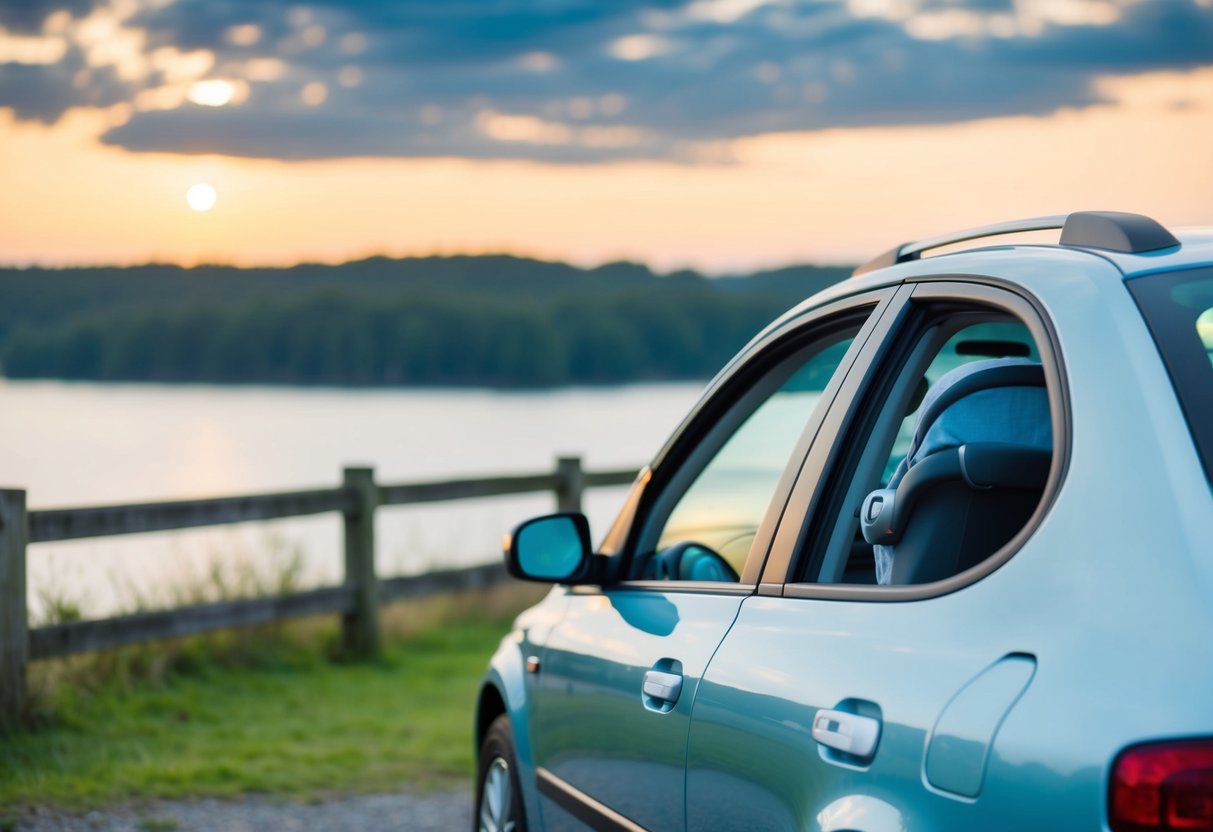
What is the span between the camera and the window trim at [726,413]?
267 cm

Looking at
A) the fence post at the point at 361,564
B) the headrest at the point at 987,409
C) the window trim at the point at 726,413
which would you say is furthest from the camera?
the fence post at the point at 361,564

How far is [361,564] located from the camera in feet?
30.6

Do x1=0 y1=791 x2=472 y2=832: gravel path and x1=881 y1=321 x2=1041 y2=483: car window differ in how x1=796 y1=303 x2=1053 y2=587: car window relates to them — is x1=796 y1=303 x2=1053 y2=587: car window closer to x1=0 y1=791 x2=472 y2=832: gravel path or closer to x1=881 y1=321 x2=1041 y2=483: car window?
x1=881 y1=321 x2=1041 y2=483: car window

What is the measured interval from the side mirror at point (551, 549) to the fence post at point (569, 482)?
23.3 ft

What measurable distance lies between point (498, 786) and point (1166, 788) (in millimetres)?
2916

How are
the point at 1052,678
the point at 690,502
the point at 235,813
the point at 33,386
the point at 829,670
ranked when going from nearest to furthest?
the point at 1052,678 → the point at 829,670 → the point at 690,502 → the point at 235,813 → the point at 33,386

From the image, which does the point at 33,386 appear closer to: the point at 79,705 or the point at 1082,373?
the point at 79,705

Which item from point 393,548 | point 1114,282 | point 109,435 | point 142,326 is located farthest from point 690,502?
point 109,435

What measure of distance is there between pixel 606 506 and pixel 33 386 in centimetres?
866

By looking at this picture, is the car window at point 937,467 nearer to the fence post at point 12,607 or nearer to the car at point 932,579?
the car at point 932,579

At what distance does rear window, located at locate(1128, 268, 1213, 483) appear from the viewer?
1.84 m

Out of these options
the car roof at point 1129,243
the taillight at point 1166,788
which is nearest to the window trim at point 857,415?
the car roof at point 1129,243

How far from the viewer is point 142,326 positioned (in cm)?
2247

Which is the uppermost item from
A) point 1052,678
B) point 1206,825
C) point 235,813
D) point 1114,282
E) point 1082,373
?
point 1114,282
